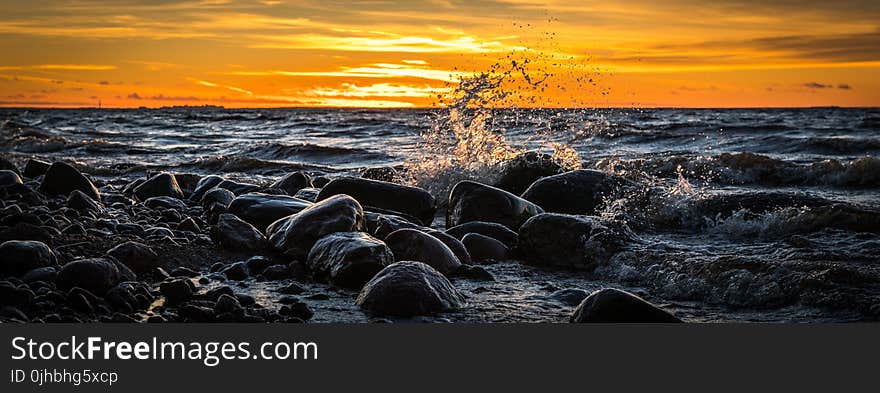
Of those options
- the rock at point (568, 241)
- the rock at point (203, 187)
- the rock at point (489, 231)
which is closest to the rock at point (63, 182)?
the rock at point (203, 187)

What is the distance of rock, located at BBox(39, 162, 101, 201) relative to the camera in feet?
25.4

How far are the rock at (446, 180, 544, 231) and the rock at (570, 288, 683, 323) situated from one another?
2795mm

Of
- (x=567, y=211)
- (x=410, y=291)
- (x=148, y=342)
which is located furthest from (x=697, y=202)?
(x=148, y=342)

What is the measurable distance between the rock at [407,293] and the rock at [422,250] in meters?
0.64

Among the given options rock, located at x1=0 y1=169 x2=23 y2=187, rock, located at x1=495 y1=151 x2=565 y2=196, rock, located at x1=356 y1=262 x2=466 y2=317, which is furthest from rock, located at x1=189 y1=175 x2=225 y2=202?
rock, located at x1=356 y1=262 x2=466 y2=317

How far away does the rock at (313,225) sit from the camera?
5.14 meters

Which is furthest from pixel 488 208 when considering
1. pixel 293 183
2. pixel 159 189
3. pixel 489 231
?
pixel 159 189

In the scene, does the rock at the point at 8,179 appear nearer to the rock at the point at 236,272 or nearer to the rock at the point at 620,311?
the rock at the point at 236,272

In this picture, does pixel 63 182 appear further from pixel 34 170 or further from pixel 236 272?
pixel 236 272

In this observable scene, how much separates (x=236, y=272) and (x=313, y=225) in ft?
2.46

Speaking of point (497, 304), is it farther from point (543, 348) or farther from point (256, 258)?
point (256, 258)

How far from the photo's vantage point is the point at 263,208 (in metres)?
6.11

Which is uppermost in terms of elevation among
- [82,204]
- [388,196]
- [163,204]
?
[388,196]

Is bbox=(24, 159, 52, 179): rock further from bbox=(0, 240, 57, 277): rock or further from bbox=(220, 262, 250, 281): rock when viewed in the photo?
bbox=(220, 262, 250, 281): rock
